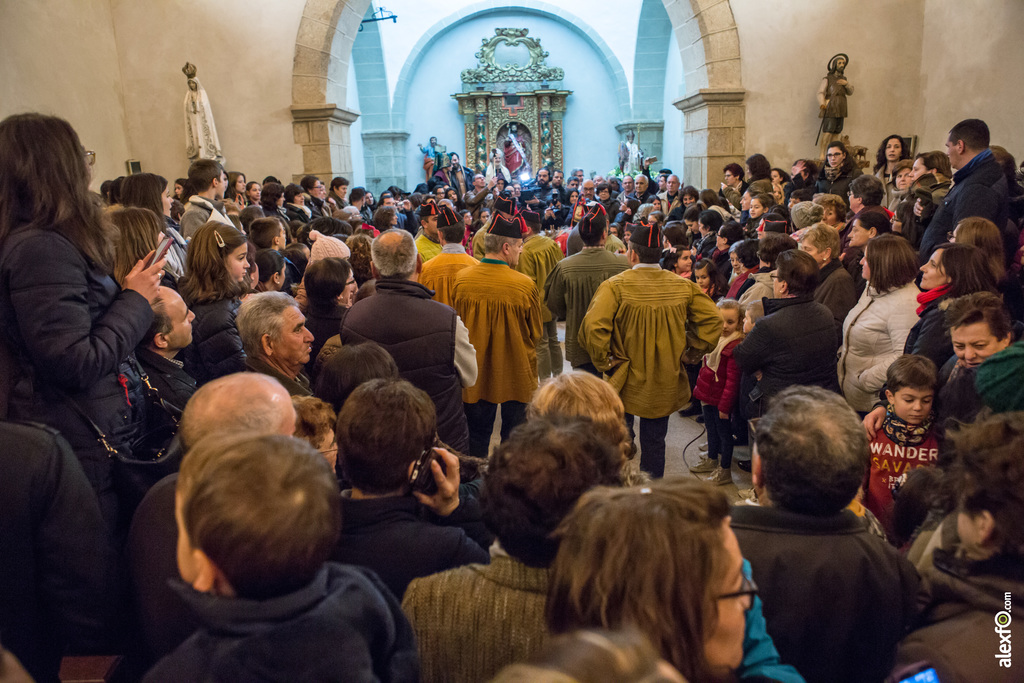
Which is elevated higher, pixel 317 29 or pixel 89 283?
pixel 317 29

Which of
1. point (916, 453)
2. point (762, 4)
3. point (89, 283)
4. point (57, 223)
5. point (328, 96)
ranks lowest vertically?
point (916, 453)

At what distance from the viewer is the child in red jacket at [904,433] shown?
249 cm

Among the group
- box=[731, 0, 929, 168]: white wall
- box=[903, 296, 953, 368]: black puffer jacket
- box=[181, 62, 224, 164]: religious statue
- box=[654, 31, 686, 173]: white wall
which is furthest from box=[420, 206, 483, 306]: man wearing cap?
box=[654, 31, 686, 173]: white wall

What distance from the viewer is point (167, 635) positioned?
143 cm

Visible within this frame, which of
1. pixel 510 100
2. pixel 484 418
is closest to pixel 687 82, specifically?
pixel 484 418

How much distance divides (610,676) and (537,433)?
89 cm

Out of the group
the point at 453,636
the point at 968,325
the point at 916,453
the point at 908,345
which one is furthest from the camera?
the point at 908,345

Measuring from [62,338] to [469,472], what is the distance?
1120 millimetres

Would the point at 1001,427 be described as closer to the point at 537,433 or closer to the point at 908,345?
the point at 537,433

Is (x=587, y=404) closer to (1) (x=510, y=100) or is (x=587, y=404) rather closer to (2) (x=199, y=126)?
(2) (x=199, y=126)

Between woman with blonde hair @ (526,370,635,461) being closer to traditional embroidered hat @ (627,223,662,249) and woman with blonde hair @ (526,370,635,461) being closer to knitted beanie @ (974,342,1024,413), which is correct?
knitted beanie @ (974,342,1024,413)

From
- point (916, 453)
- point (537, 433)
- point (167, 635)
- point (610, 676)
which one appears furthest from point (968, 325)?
point (167, 635)

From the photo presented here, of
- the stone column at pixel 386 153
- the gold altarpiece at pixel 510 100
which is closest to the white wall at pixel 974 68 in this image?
the gold altarpiece at pixel 510 100

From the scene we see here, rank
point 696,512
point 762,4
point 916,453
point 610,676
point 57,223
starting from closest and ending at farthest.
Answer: point 610,676
point 696,512
point 57,223
point 916,453
point 762,4
